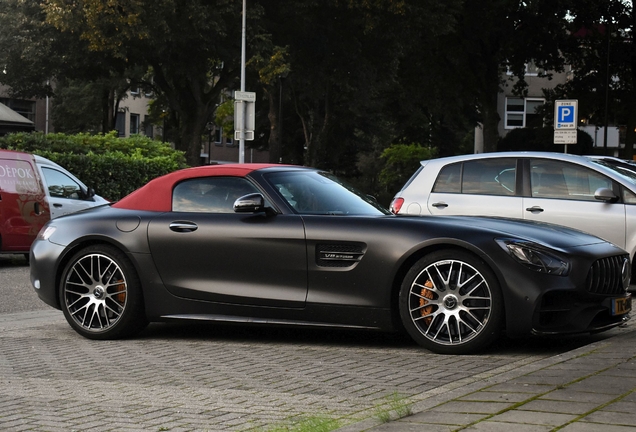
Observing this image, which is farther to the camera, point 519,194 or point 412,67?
point 412,67

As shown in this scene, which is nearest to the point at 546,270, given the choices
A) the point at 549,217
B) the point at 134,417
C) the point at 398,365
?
the point at 398,365

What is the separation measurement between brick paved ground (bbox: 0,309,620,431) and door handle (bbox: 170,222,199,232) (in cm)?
88

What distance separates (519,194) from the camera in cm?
1180

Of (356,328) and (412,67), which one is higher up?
(412,67)

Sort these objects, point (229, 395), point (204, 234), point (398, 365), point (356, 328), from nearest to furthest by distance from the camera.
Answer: point (229, 395) → point (398, 365) → point (356, 328) → point (204, 234)

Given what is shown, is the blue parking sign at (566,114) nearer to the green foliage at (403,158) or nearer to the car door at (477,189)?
the car door at (477,189)

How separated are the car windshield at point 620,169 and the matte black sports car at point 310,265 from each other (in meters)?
3.91

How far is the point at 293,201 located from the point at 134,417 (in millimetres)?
3023

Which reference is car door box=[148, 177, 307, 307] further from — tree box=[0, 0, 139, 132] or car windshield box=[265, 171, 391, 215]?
tree box=[0, 0, 139, 132]

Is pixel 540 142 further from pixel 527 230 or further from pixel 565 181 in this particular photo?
pixel 527 230

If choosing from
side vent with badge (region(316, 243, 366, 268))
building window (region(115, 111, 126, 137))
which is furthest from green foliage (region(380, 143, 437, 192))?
side vent with badge (region(316, 243, 366, 268))

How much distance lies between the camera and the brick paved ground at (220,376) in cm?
534

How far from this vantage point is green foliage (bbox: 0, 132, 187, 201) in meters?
22.4

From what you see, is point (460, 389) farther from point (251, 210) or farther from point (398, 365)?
point (251, 210)
